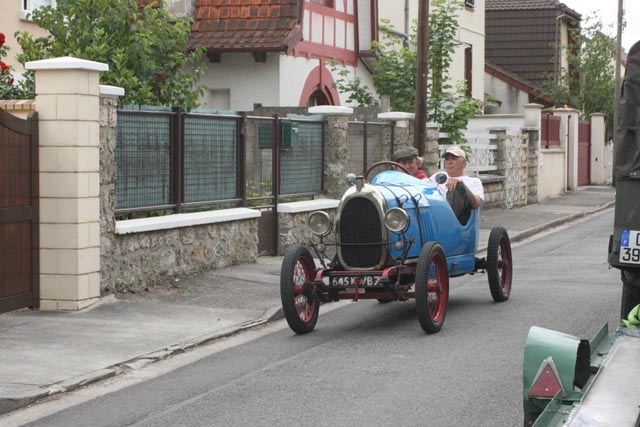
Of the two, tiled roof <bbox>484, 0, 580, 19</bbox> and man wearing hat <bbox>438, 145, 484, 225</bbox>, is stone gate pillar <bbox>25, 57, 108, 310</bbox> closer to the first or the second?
man wearing hat <bbox>438, 145, 484, 225</bbox>

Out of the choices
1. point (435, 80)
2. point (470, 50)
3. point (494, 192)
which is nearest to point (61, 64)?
point (435, 80)

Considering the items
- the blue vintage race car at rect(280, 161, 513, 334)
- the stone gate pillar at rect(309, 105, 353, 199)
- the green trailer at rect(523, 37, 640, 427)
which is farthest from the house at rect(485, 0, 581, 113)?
the green trailer at rect(523, 37, 640, 427)

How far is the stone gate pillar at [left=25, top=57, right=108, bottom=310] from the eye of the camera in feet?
37.8

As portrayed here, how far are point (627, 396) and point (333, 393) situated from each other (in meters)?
3.11

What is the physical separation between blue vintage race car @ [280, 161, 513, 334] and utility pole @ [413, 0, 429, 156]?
27.3 feet

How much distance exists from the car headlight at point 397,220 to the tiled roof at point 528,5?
3853 centimetres

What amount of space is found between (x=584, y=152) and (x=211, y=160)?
27.8 meters

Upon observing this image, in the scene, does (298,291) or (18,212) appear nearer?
(298,291)

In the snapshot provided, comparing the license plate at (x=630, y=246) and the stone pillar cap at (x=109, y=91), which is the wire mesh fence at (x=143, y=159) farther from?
the license plate at (x=630, y=246)

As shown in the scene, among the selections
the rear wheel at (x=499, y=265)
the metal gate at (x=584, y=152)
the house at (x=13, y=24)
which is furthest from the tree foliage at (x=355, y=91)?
the metal gate at (x=584, y=152)

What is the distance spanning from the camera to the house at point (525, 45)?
46156mm

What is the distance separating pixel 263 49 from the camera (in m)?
22.8

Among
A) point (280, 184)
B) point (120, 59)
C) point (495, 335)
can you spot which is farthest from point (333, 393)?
point (280, 184)

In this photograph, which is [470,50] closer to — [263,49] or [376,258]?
[263,49]
